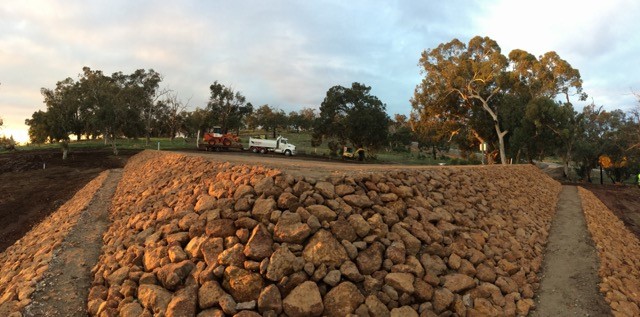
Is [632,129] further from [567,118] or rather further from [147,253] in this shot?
[147,253]

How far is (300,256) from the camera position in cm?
525

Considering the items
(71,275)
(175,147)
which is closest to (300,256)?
(71,275)

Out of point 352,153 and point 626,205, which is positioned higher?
point 352,153

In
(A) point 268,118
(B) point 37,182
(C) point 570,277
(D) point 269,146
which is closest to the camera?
(C) point 570,277

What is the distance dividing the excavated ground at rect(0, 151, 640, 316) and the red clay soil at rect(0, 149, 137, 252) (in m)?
5.42

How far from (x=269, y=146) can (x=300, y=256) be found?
26264 mm

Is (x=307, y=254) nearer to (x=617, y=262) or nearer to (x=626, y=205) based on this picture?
(x=617, y=262)

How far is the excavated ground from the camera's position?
4.93m

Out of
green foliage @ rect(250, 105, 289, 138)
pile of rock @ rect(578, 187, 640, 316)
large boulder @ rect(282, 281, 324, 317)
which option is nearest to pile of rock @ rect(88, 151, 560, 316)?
Answer: large boulder @ rect(282, 281, 324, 317)

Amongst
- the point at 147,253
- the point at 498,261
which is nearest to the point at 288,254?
the point at 147,253

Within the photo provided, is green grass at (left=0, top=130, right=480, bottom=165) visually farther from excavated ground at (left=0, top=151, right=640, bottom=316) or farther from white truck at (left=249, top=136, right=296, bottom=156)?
excavated ground at (left=0, top=151, right=640, bottom=316)

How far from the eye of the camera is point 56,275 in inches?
250

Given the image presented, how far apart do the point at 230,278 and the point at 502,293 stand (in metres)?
4.97

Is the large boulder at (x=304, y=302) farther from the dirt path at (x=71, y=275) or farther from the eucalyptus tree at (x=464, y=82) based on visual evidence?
the eucalyptus tree at (x=464, y=82)
